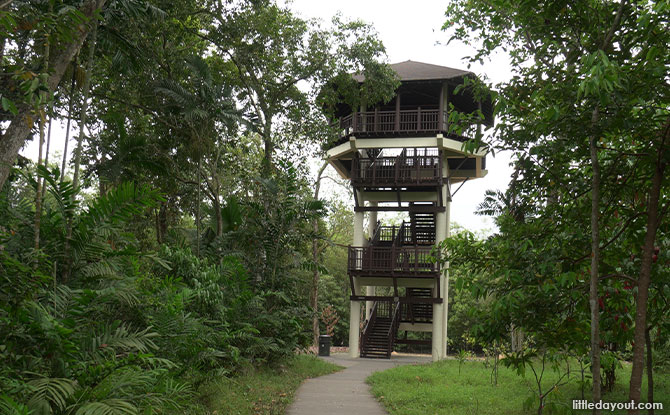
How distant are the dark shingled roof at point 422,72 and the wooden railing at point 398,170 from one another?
2.62 m

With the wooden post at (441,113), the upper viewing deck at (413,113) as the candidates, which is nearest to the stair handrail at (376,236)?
the upper viewing deck at (413,113)

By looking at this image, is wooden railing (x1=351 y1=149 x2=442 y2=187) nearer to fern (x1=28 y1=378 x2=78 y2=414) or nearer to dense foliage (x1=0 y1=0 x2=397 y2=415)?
dense foliage (x1=0 y1=0 x2=397 y2=415)

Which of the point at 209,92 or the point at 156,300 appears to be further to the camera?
the point at 209,92

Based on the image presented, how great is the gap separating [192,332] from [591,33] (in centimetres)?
541

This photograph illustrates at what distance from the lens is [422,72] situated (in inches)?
784

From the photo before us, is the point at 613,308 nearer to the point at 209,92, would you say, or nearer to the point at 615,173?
the point at 615,173

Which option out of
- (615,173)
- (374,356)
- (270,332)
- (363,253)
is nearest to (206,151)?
(270,332)

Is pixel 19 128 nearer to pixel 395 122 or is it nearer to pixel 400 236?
pixel 395 122

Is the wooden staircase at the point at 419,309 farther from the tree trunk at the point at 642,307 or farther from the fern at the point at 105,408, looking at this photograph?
the tree trunk at the point at 642,307

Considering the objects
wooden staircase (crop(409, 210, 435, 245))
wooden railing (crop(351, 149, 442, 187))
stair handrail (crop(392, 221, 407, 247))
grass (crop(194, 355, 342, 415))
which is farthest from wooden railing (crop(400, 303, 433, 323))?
grass (crop(194, 355, 342, 415))

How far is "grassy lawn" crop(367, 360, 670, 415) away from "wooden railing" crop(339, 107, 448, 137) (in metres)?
8.73

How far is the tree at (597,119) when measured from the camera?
3.78 meters

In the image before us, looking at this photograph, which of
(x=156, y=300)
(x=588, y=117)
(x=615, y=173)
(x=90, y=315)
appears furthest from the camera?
(x=156, y=300)

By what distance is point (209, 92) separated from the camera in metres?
11.4
